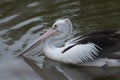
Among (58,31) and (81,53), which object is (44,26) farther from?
(81,53)

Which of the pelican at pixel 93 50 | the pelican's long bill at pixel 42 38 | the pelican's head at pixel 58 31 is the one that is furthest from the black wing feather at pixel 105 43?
the pelican's long bill at pixel 42 38

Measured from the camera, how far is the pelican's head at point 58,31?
805 centimetres

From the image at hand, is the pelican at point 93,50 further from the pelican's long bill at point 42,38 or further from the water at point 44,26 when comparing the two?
the pelican's long bill at point 42,38

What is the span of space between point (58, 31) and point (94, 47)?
30.3 inches

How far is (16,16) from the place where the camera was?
9.67 meters

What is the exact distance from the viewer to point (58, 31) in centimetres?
815

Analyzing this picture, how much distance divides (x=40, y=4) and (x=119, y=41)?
3.04 m

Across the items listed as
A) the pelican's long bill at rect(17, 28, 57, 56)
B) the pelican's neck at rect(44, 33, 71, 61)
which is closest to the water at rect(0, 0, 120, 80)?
the pelican's neck at rect(44, 33, 71, 61)

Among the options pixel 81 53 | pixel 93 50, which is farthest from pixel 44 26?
pixel 93 50

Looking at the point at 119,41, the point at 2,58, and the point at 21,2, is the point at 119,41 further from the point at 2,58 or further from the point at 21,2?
the point at 21,2

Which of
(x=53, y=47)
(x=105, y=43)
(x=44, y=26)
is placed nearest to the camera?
(x=105, y=43)

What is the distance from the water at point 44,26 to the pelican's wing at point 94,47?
21 cm

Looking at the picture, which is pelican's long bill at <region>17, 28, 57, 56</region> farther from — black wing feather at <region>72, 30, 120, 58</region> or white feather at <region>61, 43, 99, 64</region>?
black wing feather at <region>72, 30, 120, 58</region>

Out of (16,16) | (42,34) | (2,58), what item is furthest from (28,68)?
(16,16)
